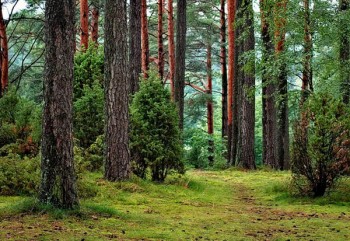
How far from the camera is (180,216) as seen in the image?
7848 millimetres

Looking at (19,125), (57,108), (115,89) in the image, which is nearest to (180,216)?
(57,108)

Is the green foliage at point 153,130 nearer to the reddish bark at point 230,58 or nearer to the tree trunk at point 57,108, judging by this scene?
the tree trunk at point 57,108

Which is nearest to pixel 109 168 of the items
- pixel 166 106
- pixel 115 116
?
pixel 115 116

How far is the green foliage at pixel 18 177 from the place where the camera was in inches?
360

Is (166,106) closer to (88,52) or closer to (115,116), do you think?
(115,116)

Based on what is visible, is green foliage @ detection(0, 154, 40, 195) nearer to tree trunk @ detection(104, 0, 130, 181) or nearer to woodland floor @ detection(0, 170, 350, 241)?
woodland floor @ detection(0, 170, 350, 241)

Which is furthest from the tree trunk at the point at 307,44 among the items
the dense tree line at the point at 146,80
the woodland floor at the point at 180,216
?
the woodland floor at the point at 180,216

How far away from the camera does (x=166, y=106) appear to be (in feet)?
37.9

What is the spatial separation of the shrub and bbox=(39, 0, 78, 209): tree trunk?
16.4 feet

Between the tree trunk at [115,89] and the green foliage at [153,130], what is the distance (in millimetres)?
1049

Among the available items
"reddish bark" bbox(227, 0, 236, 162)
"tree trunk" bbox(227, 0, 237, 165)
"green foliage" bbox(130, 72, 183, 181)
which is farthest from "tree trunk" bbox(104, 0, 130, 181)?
"reddish bark" bbox(227, 0, 236, 162)

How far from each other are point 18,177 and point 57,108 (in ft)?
10.5

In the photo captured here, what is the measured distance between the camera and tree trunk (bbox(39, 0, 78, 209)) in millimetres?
6641

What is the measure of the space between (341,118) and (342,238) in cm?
385
